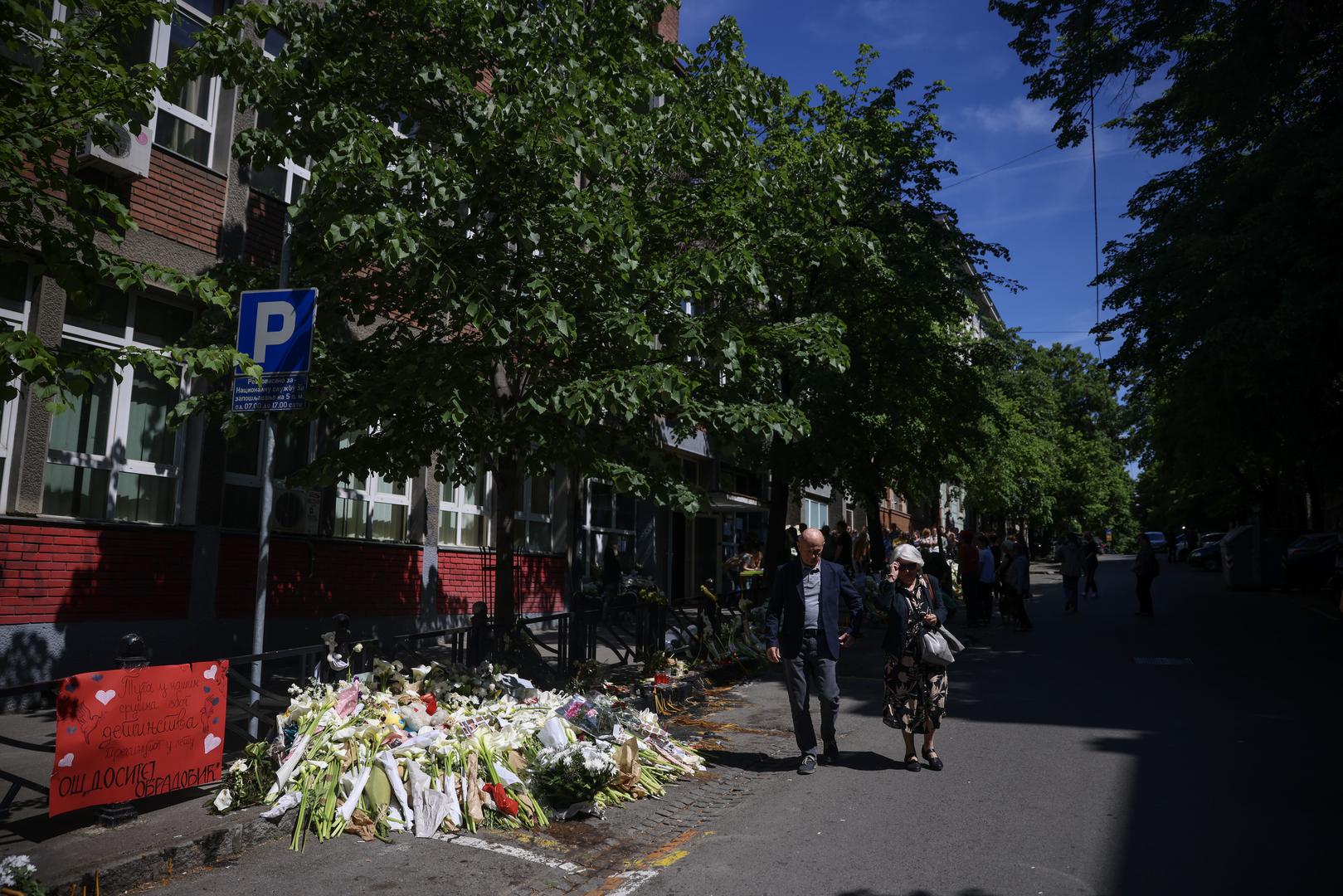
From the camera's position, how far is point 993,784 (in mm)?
7051

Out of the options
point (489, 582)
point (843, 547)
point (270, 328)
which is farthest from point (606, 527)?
point (270, 328)

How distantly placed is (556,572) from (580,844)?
42.3 feet

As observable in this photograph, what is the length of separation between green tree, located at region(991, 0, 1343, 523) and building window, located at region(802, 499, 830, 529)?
730 inches

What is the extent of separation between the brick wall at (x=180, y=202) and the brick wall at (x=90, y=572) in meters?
3.26

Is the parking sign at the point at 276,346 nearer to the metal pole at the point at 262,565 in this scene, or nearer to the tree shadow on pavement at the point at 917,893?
the metal pole at the point at 262,565

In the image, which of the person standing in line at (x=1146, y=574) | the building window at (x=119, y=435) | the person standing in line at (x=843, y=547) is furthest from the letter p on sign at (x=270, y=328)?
the person standing in line at (x=1146, y=574)

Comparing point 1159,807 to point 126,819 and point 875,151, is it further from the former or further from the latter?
point 875,151

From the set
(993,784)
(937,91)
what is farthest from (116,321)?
(937,91)

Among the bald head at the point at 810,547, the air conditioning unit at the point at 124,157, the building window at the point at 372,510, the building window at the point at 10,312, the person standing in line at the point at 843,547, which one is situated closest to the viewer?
the bald head at the point at 810,547

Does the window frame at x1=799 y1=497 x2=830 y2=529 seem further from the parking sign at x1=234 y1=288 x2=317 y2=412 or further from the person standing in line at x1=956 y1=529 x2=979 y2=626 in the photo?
the parking sign at x1=234 y1=288 x2=317 y2=412

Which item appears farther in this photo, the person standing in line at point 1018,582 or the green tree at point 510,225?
the person standing in line at point 1018,582

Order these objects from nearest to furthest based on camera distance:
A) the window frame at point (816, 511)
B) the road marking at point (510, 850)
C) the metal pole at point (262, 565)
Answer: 1. the road marking at point (510, 850)
2. the metal pole at point (262, 565)
3. the window frame at point (816, 511)

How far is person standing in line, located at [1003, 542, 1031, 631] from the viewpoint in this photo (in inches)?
706

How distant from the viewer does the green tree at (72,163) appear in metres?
5.43
